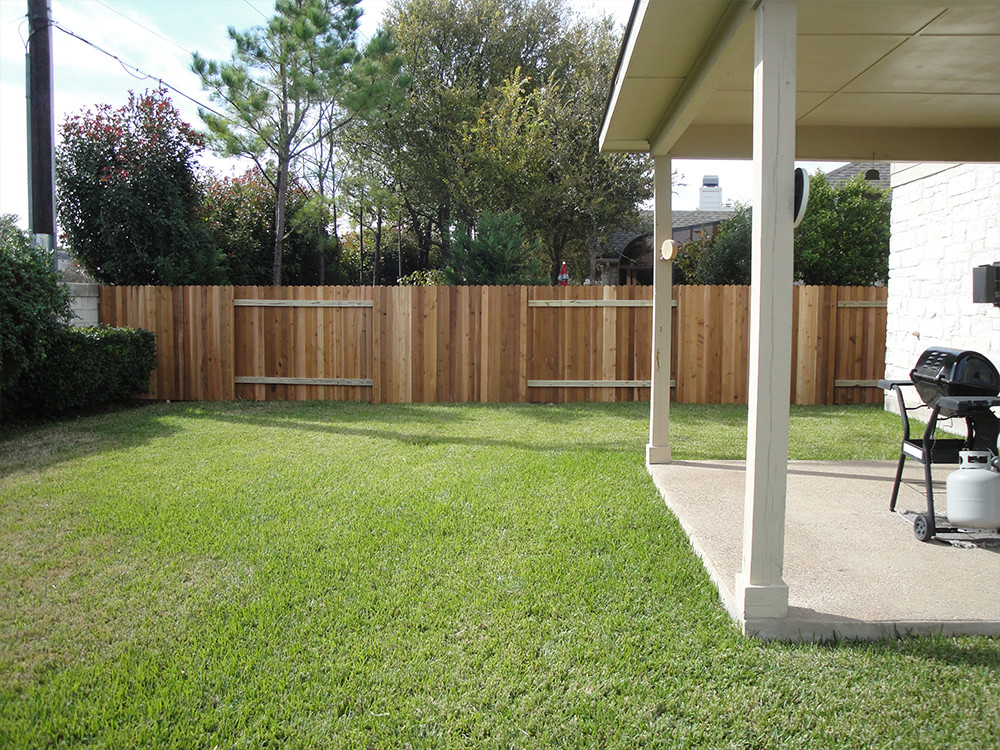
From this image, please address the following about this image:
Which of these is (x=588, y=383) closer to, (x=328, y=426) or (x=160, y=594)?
(x=328, y=426)

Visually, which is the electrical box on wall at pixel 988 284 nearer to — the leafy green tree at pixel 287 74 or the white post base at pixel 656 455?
the white post base at pixel 656 455

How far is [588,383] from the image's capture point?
9.42m

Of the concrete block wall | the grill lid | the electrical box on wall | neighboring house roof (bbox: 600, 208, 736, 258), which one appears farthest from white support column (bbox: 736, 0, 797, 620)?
neighboring house roof (bbox: 600, 208, 736, 258)

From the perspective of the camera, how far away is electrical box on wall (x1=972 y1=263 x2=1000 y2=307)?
18.1 ft

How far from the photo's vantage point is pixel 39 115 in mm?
8266

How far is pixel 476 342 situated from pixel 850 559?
6.37 meters

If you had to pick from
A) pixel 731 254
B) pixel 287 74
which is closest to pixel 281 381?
pixel 287 74

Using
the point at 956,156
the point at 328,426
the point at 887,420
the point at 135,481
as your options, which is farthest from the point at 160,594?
the point at 887,420

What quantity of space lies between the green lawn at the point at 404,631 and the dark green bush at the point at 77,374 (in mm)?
2566

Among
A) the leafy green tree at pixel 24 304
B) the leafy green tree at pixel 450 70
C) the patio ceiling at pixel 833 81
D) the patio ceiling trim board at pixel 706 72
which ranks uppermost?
the leafy green tree at pixel 450 70

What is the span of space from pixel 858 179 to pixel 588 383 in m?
9.66

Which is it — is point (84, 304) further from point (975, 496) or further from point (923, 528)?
point (975, 496)

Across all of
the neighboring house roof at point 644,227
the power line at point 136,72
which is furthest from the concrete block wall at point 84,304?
the neighboring house roof at point 644,227

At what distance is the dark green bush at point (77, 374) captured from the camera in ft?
24.8
